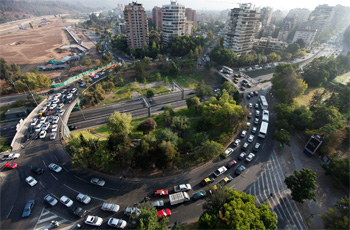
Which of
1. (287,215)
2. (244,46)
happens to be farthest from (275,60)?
(287,215)

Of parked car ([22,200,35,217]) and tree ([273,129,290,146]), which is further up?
tree ([273,129,290,146])

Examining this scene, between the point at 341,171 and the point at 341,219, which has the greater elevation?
the point at 341,219

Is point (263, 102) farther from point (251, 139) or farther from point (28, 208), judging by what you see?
point (28, 208)

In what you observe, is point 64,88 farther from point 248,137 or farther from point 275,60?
point 275,60

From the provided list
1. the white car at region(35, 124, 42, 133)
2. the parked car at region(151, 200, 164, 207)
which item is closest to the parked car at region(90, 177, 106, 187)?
the parked car at region(151, 200, 164, 207)

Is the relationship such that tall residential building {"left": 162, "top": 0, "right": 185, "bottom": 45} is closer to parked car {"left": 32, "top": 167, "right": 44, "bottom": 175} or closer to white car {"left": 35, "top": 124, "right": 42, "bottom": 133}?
white car {"left": 35, "top": 124, "right": 42, "bottom": 133}

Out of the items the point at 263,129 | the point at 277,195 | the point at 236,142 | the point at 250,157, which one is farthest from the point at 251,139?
the point at 277,195
